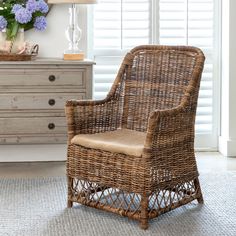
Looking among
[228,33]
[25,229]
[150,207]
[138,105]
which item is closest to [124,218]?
[150,207]

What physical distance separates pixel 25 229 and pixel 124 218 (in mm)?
547

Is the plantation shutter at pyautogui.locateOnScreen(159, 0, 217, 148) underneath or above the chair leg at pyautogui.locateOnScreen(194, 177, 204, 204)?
above

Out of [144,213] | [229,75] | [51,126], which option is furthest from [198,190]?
[229,75]

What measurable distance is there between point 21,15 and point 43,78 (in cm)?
48

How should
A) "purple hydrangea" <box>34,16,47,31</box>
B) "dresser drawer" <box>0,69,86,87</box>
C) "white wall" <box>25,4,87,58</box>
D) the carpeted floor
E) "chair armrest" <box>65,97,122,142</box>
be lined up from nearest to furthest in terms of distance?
the carpeted floor
"chair armrest" <box>65,97,122,142</box>
"dresser drawer" <box>0,69,86,87</box>
"purple hydrangea" <box>34,16,47,31</box>
"white wall" <box>25,4,87,58</box>

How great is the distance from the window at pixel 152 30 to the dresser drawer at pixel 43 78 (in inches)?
26.5

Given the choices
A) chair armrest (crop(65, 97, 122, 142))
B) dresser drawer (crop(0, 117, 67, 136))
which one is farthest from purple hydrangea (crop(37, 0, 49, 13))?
chair armrest (crop(65, 97, 122, 142))

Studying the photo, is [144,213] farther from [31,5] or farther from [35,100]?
[31,5]

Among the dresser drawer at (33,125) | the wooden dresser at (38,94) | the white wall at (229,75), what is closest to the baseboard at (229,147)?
the white wall at (229,75)

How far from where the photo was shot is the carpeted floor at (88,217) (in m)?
3.28

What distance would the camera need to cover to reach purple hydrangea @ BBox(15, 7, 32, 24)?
455 centimetres

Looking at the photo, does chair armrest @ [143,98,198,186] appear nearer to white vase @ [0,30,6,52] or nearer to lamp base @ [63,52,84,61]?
lamp base @ [63,52,84,61]

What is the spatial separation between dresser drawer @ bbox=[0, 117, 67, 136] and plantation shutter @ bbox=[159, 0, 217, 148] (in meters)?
1.25

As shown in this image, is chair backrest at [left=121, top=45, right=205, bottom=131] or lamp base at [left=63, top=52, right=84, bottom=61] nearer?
chair backrest at [left=121, top=45, right=205, bottom=131]
